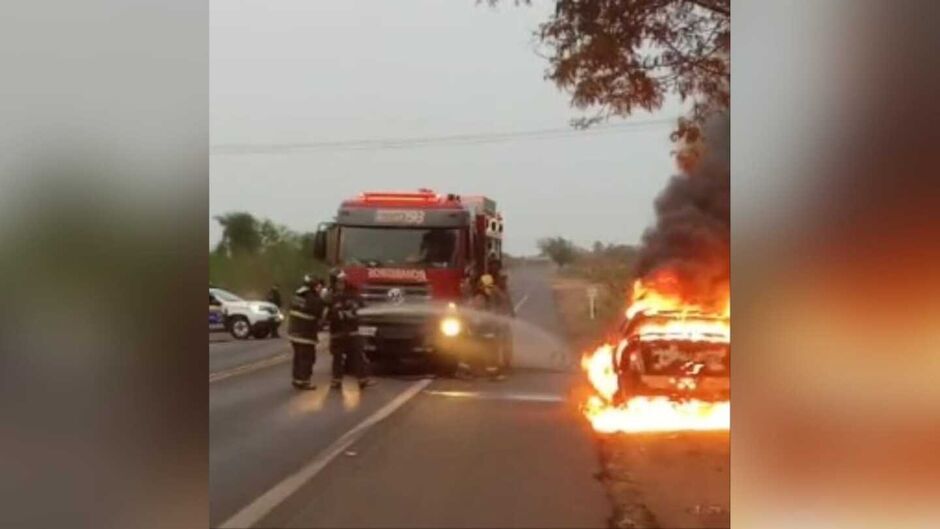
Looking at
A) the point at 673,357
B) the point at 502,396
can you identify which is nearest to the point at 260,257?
the point at 502,396

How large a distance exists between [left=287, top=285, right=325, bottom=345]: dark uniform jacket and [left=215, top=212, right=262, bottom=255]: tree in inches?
5.6

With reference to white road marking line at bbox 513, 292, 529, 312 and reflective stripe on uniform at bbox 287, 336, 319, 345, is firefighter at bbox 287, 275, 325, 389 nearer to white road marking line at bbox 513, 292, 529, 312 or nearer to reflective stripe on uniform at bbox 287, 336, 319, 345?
reflective stripe on uniform at bbox 287, 336, 319, 345

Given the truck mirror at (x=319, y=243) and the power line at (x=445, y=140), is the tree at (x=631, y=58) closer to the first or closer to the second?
the power line at (x=445, y=140)

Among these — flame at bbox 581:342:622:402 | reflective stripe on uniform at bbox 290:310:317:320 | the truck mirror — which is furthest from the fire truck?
flame at bbox 581:342:622:402

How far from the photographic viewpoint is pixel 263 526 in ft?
7.38

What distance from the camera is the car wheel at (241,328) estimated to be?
7.29ft

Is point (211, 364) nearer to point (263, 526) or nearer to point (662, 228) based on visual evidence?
point (263, 526)

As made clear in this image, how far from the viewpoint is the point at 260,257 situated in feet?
7.27

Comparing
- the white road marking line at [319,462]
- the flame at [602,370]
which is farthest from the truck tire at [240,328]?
the flame at [602,370]

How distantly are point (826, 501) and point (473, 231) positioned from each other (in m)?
0.85

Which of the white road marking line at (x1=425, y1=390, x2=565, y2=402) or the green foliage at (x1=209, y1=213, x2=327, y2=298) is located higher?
the green foliage at (x1=209, y1=213, x2=327, y2=298)

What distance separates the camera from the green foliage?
2201 mm

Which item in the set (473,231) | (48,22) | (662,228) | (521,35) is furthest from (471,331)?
(48,22)

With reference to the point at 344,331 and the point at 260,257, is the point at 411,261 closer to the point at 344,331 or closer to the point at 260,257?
the point at 344,331
